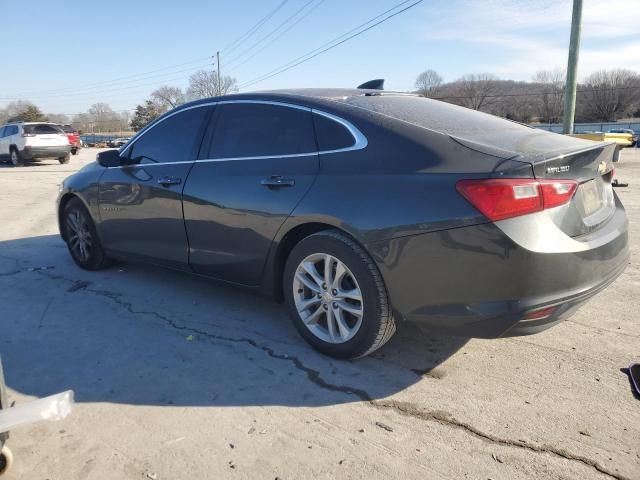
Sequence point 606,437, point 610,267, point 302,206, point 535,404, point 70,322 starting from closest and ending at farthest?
point 606,437
point 535,404
point 610,267
point 302,206
point 70,322

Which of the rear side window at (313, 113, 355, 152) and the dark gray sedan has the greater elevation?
the rear side window at (313, 113, 355, 152)

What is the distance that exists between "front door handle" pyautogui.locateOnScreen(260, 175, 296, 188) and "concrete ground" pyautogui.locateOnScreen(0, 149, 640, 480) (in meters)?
1.06

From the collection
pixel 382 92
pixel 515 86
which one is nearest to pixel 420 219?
pixel 382 92

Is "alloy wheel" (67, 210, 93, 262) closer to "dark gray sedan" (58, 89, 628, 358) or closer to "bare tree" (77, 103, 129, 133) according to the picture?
"dark gray sedan" (58, 89, 628, 358)

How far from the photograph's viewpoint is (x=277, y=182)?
10.9 ft

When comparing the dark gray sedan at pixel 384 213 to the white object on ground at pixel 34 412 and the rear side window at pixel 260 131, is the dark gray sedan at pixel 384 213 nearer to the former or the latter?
the rear side window at pixel 260 131

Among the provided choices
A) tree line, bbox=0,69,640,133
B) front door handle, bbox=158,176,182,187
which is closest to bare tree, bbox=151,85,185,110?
tree line, bbox=0,69,640,133

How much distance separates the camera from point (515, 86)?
71812 millimetres

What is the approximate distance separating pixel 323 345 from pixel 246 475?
A: 1.11 metres

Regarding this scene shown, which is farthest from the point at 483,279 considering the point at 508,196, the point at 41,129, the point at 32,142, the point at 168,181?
the point at 41,129

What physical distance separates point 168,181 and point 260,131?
0.96 metres

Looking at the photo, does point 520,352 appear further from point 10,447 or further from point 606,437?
point 10,447

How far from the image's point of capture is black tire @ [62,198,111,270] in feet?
16.7

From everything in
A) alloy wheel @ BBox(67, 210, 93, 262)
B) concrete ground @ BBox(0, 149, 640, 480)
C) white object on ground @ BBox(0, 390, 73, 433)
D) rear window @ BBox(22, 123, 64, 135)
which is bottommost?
concrete ground @ BBox(0, 149, 640, 480)
